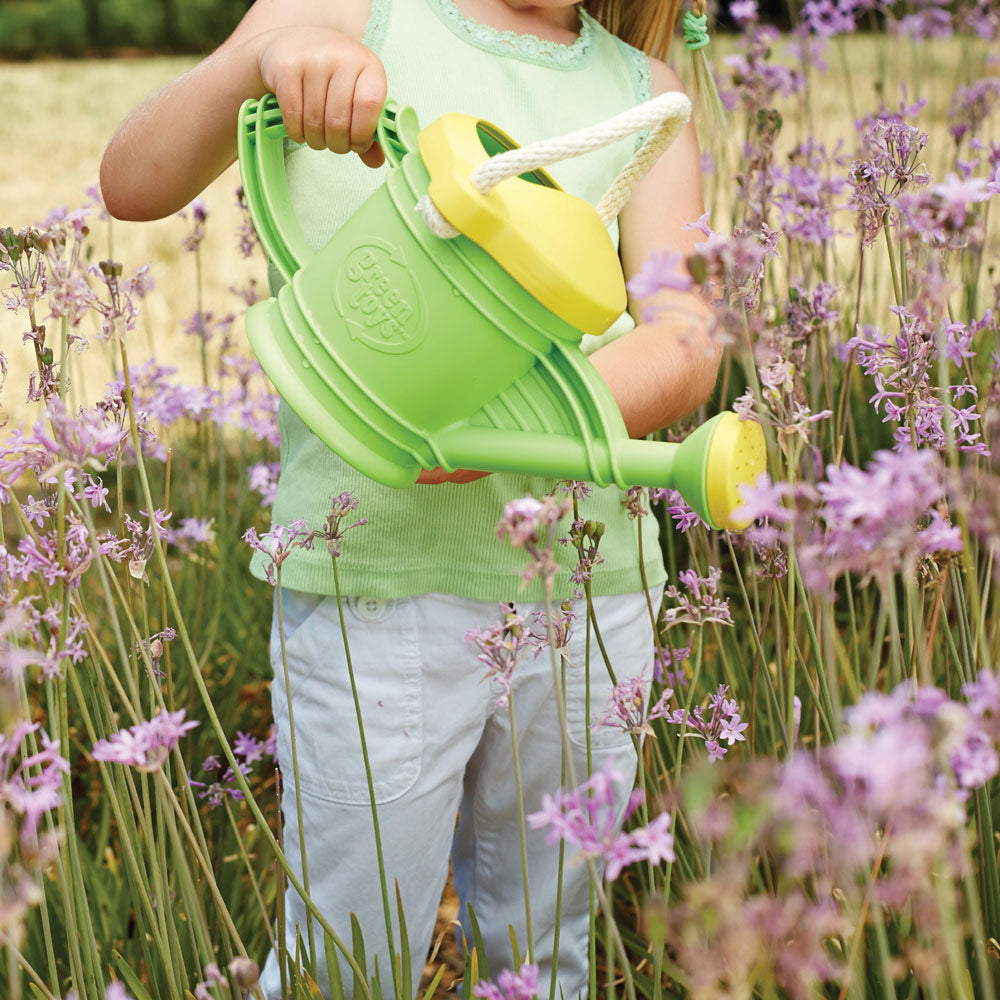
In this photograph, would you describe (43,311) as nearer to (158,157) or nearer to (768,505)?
(158,157)

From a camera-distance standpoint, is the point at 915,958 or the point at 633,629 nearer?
the point at 915,958

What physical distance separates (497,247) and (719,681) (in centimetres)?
96

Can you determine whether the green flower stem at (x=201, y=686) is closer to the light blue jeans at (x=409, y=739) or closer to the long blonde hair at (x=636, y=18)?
the light blue jeans at (x=409, y=739)

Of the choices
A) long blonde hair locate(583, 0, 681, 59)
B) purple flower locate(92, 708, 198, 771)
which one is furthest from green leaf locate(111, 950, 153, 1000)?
long blonde hair locate(583, 0, 681, 59)

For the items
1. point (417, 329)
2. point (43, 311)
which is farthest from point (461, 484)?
point (43, 311)

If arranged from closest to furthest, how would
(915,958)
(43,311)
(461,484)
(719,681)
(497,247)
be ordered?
(915,958) → (497,247) → (461,484) → (719,681) → (43,311)

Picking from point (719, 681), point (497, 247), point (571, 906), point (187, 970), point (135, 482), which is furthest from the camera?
point (135, 482)

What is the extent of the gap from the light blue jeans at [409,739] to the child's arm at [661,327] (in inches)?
10.2

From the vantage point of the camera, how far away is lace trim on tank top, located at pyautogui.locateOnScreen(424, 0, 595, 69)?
124cm

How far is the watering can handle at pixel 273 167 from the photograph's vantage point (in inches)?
34.9

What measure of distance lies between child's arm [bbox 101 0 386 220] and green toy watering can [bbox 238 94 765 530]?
0.10 ft

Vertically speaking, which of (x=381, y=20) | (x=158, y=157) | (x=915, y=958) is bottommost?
(x=915, y=958)

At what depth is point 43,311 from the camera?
3557 mm

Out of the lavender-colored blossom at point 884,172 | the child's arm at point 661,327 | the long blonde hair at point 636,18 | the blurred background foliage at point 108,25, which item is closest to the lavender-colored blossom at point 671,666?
the child's arm at point 661,327
